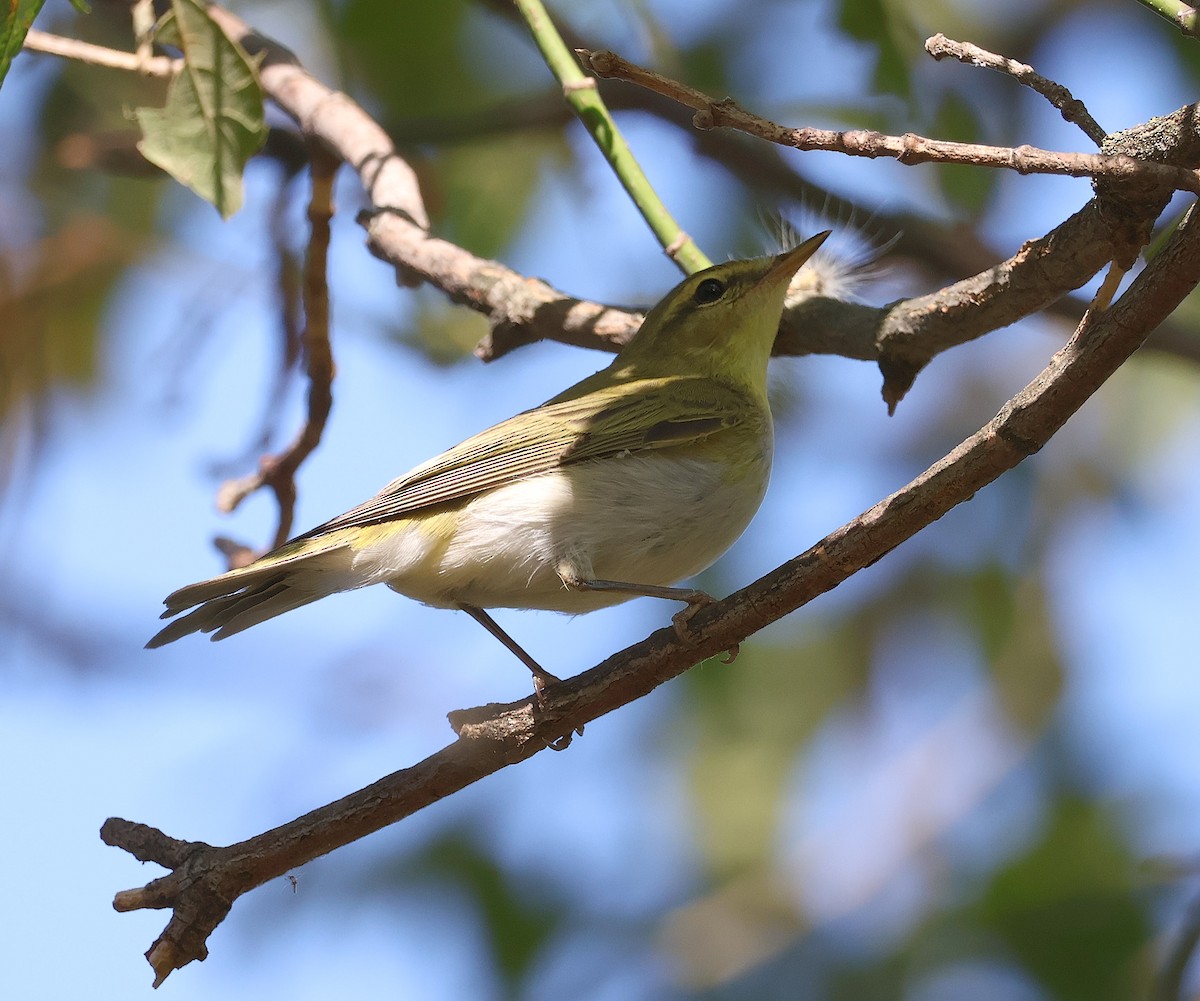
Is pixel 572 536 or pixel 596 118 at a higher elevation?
pixel 596 118

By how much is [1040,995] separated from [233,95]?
4.11 m

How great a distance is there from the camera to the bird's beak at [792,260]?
4129mm

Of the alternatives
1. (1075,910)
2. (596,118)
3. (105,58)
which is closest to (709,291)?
(596,118)

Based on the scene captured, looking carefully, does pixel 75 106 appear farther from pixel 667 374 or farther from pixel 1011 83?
pixel 1011 83

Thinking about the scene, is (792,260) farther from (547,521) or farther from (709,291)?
(547,521)

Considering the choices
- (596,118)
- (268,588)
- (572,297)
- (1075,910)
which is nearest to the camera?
(596,118)

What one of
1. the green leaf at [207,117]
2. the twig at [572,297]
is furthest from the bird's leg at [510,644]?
the green leaf at [207,117]

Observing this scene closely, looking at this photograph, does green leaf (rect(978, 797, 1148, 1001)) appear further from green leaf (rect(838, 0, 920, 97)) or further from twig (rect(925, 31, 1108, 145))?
twig (rect(925, 31, 1108, 145))

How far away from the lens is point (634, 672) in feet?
8.84

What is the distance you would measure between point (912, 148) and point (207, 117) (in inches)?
82.8

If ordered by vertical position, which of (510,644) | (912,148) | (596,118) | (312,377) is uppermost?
(312,377)

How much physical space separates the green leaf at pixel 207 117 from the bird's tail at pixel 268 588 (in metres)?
1.00

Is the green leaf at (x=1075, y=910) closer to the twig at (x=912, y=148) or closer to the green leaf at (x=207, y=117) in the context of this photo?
the twig at (x=912, y=148)

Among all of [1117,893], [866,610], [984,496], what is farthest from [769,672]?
[1117,893]
